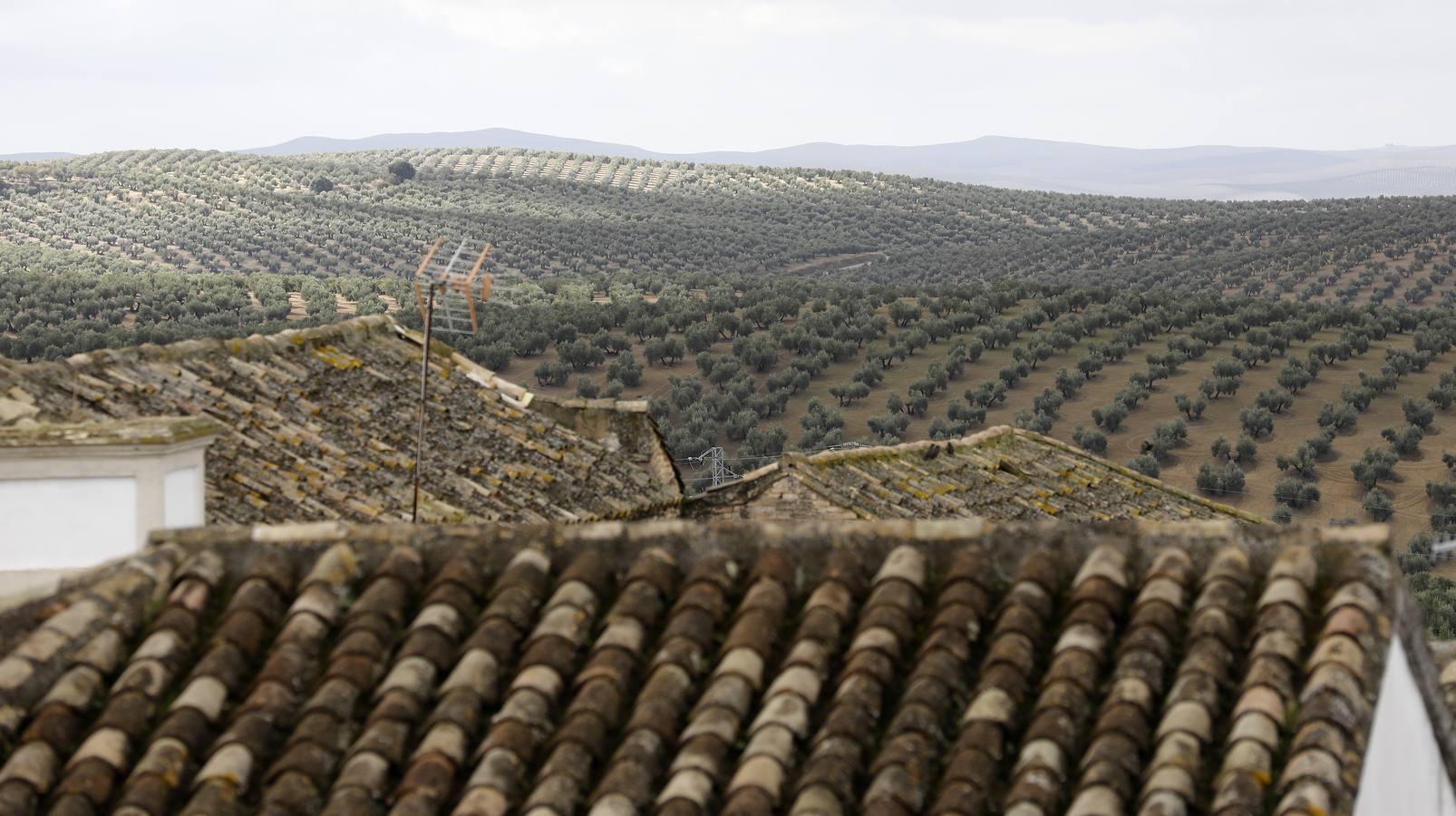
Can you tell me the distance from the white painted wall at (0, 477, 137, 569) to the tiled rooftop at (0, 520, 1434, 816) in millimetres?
2657

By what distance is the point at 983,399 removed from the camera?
51188 mm

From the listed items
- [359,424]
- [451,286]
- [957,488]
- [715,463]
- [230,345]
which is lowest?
[715,463]

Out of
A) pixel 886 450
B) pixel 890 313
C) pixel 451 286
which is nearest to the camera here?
pixel 451 286

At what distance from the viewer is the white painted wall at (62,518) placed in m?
9.41

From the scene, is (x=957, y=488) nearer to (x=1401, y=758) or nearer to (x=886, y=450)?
(x=886, y=450)

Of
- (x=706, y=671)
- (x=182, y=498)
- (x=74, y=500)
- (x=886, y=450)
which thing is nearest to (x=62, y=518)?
(x=74, y=500)

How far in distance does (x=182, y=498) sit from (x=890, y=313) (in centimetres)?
5199

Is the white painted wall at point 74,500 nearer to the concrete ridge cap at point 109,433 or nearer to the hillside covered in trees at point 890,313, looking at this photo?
the concrete ridge cap at point 109,433

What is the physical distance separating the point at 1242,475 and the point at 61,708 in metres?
41.5

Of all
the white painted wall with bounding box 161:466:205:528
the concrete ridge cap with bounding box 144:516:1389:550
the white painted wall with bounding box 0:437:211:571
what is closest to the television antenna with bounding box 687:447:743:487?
the white painted wall with bounding box 161:466:205:528

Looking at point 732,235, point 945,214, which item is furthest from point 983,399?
point 945,214

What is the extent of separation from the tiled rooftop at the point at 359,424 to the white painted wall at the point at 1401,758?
26.8ft

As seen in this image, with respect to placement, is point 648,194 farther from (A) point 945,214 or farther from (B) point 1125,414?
(B) point 1125,414

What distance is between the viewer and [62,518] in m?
9.46
